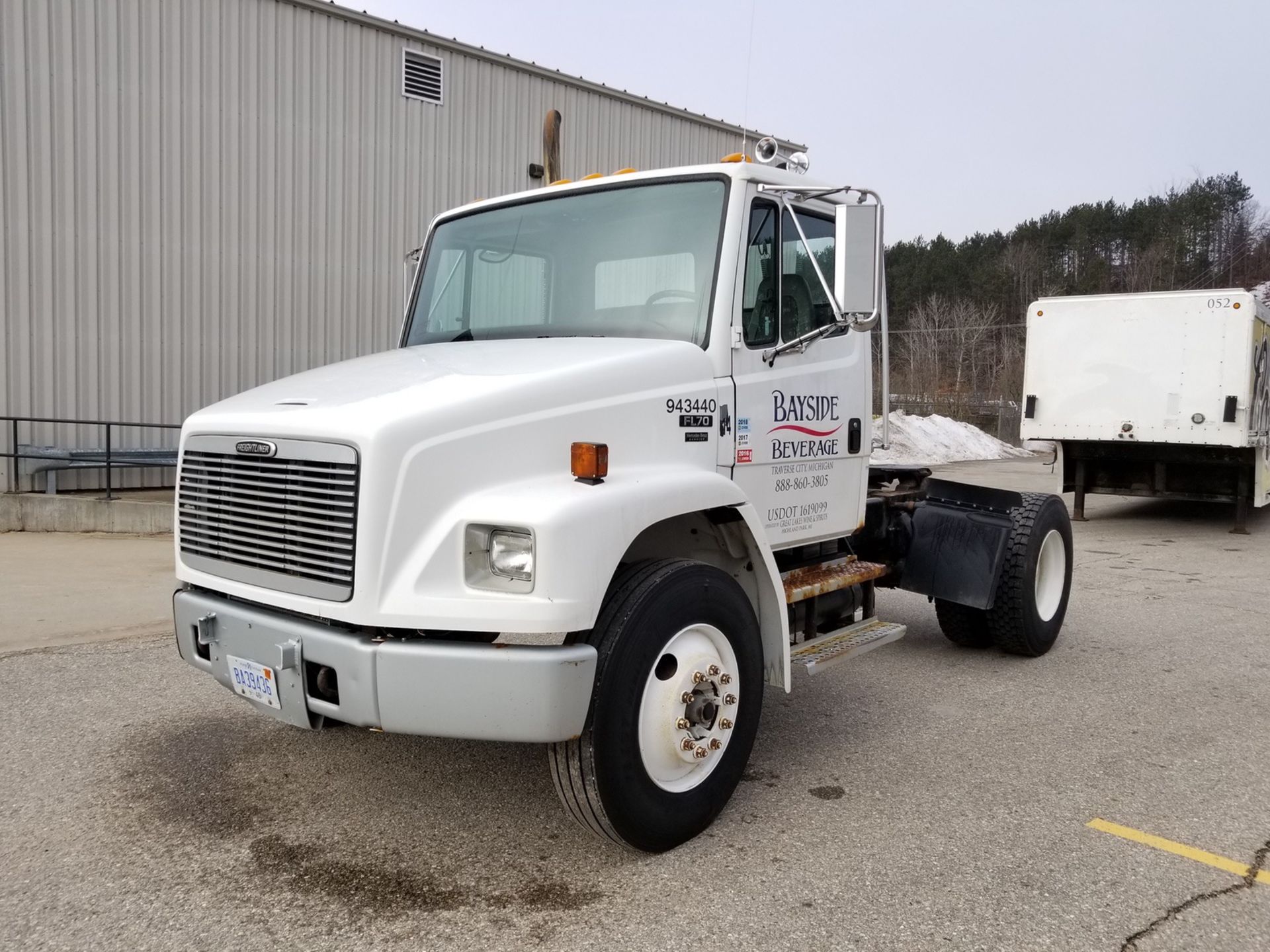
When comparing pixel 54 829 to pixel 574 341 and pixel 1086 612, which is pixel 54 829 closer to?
pixel 574 341

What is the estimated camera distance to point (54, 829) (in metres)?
3.68

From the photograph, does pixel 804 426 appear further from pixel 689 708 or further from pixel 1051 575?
pixel 1051 575

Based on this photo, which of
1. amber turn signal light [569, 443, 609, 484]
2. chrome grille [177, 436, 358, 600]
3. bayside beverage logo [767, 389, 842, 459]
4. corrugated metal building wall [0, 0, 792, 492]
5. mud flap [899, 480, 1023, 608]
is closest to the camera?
chrome grille [177, 436, 358, 600]

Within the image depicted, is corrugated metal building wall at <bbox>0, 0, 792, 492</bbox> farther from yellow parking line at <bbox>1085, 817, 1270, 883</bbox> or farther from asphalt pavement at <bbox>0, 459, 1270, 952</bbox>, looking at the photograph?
yellow parking line at <bbox>1085, 817, 1270, 883</bbox>

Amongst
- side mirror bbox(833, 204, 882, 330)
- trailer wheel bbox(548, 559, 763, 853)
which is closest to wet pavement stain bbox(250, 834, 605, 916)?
trailer wheel bbox(548, 559, 763, 853)

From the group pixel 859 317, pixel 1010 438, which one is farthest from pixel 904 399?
pixel 859 317

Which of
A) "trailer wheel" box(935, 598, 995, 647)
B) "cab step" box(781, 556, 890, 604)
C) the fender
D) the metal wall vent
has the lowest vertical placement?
"trailer wheel" box(935, 598, 995, 647)

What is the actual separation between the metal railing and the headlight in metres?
9.67

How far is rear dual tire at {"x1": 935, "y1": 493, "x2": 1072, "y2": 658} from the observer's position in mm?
6031

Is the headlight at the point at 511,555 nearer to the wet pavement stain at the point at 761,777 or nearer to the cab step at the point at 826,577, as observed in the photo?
the cab step at the point at 826,577

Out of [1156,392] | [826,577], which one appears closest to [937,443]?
[1156,392]

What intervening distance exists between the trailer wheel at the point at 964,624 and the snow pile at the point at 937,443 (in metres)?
18.9

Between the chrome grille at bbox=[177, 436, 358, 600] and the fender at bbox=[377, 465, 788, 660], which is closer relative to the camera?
the fender at bbox=[377, 465, 788, 660]

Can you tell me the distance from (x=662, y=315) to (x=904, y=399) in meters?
34.2
